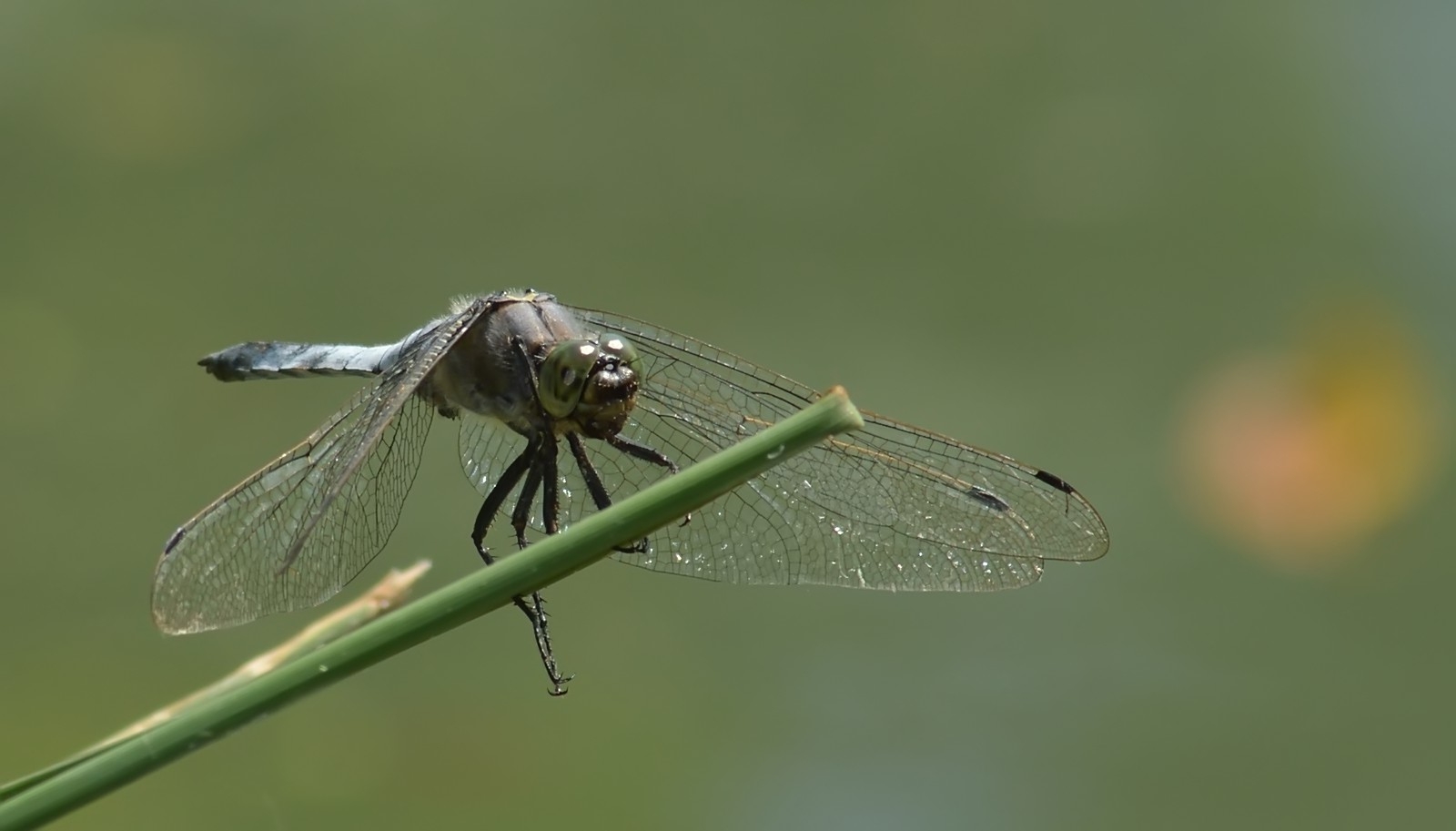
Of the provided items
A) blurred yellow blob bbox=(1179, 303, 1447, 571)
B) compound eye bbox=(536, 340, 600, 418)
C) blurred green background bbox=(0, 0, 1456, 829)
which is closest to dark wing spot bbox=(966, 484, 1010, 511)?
compound eye bbox=(536, 340, 600, 418)

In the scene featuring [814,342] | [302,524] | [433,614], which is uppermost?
[814,342]

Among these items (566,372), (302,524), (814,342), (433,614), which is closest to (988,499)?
(566,372)

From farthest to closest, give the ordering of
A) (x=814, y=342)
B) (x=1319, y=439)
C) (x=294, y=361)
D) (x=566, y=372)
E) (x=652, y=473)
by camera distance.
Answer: (x=814, y=342) < (x=1319, y=439) < (x=294, y=361) < (x=652, y=473) < (x=566, y=372)

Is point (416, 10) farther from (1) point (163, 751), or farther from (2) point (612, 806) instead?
(1) point (163, 751)

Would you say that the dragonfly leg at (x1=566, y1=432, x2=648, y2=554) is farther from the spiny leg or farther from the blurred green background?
the blurred green background

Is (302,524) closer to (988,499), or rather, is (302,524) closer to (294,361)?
(294,361)

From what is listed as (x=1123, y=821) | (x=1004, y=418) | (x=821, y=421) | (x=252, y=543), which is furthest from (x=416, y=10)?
(x=821, y=421)

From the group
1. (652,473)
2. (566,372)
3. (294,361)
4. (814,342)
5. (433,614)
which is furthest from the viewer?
(814,342)
